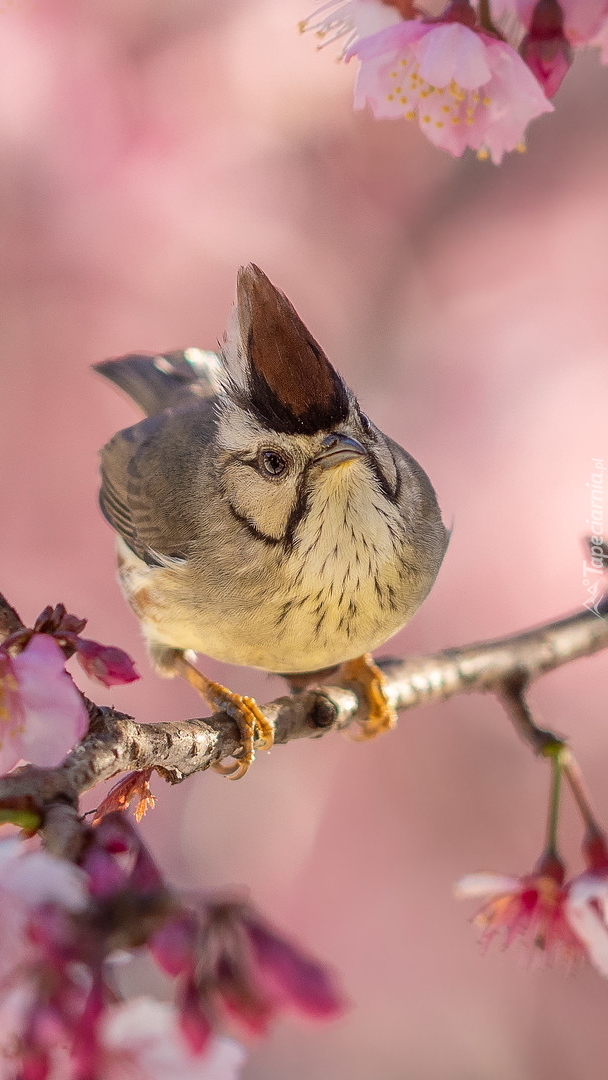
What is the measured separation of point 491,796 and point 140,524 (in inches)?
44.9

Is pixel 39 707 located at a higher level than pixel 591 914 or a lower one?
higher

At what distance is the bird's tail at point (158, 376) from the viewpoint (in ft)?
7.15

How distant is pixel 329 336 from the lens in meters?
2.70

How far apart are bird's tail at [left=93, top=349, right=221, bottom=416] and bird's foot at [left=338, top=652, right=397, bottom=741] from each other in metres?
0.66

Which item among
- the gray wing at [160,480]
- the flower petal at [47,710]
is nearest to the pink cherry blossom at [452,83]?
the gray wing at [160,480]

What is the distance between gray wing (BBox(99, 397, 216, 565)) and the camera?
1.75 metres

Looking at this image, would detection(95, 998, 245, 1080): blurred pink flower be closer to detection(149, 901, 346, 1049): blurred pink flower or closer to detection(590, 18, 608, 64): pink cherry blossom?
detection(149, 901, 346, 1049): blurred pink flower

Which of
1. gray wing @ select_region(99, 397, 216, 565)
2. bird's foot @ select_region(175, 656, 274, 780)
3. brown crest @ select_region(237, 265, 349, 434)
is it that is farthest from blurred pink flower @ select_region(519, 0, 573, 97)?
bird's foot @ select_region(175, 656, 274, 780)

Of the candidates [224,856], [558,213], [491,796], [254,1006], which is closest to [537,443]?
[558,213]

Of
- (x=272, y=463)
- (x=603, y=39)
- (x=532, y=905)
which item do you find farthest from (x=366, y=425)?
(x=532, y=905)

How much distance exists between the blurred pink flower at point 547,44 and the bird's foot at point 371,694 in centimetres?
99

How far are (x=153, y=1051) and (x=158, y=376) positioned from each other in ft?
5.40

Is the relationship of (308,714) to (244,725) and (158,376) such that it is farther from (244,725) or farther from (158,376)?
(158,376)

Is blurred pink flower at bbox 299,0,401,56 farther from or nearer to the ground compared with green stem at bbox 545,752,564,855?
farther from the ground
